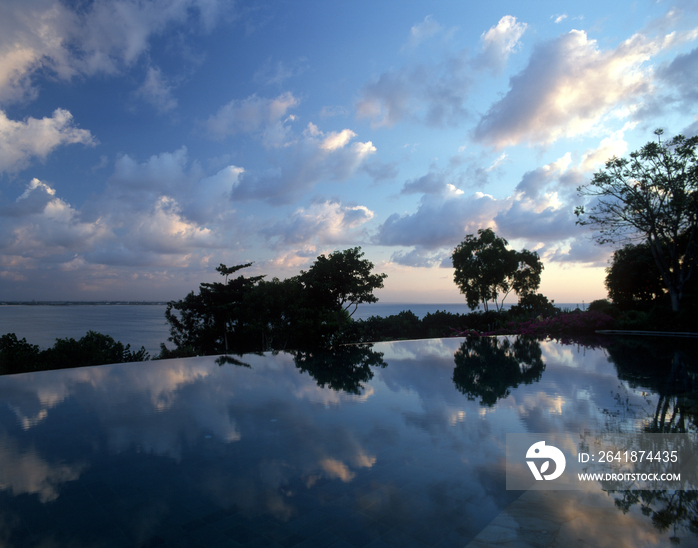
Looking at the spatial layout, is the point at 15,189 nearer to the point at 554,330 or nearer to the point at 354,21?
the point at 354,21

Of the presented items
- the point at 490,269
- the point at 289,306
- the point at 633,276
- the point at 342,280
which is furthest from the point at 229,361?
the point at 633,276

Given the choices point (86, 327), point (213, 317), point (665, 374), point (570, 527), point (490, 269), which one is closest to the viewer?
point (570, 527)

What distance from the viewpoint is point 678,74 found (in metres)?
10.4

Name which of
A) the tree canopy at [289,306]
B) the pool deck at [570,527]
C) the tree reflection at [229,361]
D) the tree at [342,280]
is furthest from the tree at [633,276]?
the pool deck at [570,527]

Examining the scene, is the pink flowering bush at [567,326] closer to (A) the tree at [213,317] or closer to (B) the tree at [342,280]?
(B) the tree at [342,280]

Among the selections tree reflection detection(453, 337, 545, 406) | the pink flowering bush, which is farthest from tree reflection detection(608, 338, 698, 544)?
the pink flowering bush

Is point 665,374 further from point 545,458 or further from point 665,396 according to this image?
point 545,458

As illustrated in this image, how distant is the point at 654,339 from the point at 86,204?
24.9 meters

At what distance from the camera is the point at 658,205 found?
46.1 ft

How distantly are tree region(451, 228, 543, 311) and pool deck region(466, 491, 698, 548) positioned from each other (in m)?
Result: 18.2

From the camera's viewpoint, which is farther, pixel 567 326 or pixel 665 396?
pixel 567 326

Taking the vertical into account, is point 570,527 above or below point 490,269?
below

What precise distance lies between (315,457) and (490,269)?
730 inches

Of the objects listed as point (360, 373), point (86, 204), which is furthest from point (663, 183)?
point (86, 204)
